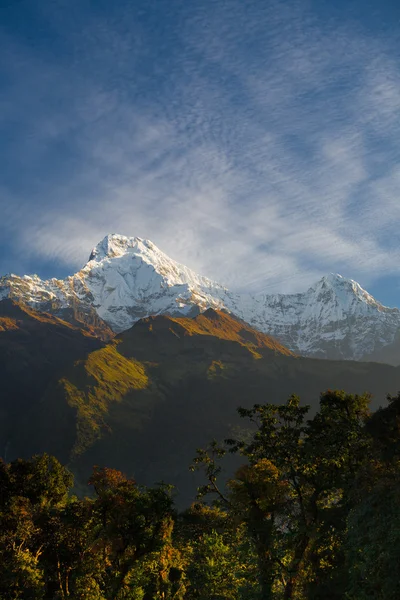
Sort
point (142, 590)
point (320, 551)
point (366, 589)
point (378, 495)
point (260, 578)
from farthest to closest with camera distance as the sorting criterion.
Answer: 1. point (142, 590)
2. point (260, 578)
3. point (320, 551)
4. point (378, 495)
5. point (366, 589)

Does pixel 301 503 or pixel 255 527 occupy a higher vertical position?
pixel 301 503

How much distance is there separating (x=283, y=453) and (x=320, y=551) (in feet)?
25.3

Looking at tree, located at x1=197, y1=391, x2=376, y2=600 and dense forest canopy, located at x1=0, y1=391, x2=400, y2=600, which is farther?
tree, located at x1=197, y1=391, x2=376, y2=600

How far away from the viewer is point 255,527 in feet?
111

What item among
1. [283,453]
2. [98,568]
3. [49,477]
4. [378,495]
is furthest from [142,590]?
[378,495]

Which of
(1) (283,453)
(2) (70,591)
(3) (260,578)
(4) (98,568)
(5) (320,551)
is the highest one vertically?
(1) (283,453)

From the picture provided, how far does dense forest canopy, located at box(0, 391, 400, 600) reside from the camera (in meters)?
28.3

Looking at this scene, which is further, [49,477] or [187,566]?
[49,477]

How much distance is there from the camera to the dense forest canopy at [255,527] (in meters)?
28.3

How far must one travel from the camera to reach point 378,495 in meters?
26.6

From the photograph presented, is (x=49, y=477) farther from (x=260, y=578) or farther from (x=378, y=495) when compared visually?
(x=378, y=495)

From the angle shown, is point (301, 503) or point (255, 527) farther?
point (301, 503)

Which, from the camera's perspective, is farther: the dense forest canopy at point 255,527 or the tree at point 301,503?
the tree at point 301,503

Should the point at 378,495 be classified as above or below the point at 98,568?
above
